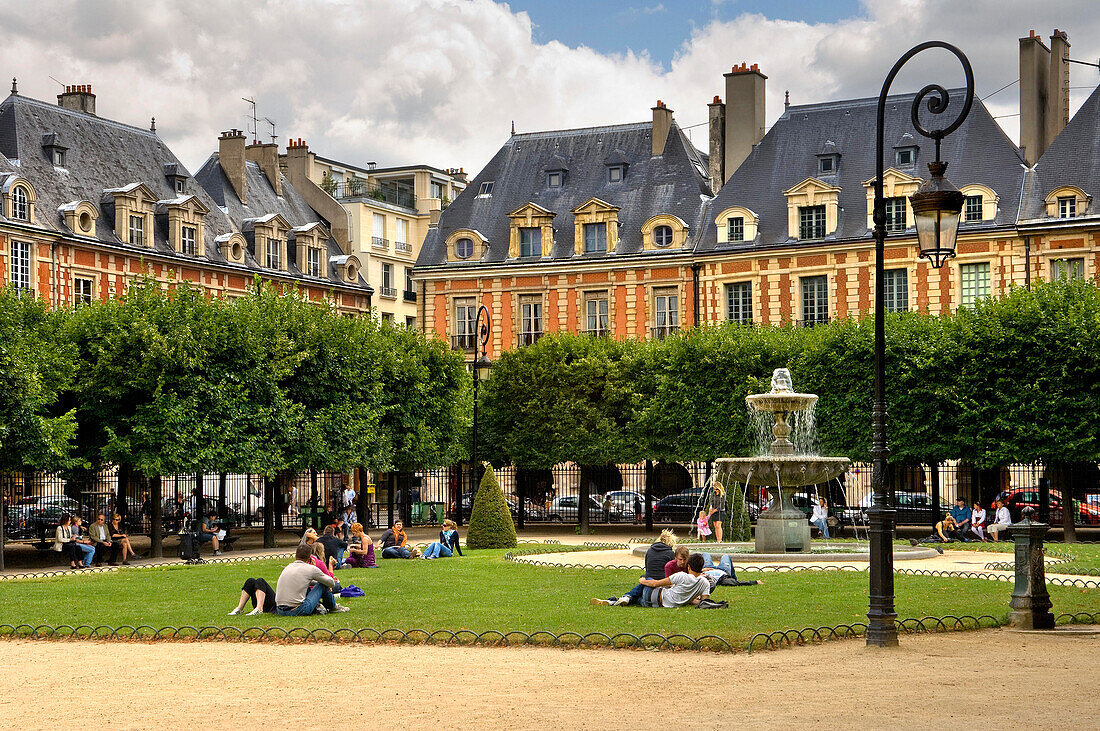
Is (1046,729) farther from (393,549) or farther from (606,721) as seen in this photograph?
(393,549)

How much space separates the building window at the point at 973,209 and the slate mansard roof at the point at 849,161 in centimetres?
45

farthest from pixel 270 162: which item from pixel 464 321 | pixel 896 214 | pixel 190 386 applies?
pixel 190 386

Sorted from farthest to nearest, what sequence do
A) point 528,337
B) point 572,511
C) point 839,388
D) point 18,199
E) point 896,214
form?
point 528,337 → point 896,214 → point 18,199 → point 572,511 → point 839,388

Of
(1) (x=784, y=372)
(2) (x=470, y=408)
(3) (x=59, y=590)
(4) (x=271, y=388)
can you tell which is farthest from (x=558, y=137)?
(3) (x=59, y=590)

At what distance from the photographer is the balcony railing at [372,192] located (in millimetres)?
66875

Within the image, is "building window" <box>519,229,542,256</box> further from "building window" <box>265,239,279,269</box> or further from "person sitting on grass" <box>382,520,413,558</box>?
"person sitting on grass" <box>382,520,413,558</box>

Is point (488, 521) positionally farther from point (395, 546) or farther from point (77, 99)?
point (77, 99)

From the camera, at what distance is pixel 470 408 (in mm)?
39438

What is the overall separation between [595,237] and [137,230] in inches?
606

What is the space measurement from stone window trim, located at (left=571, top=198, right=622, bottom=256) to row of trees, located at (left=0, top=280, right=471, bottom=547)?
51.0 feet

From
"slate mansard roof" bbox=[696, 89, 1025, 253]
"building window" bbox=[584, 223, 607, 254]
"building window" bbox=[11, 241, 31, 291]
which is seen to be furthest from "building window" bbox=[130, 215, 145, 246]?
"slate mansard roof" bbox=[696, 89, 1025, 253]

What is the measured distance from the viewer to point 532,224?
5088cm

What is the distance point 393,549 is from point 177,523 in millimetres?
12746

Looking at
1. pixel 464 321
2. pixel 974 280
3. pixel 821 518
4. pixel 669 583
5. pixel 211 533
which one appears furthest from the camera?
pixel 464 321
